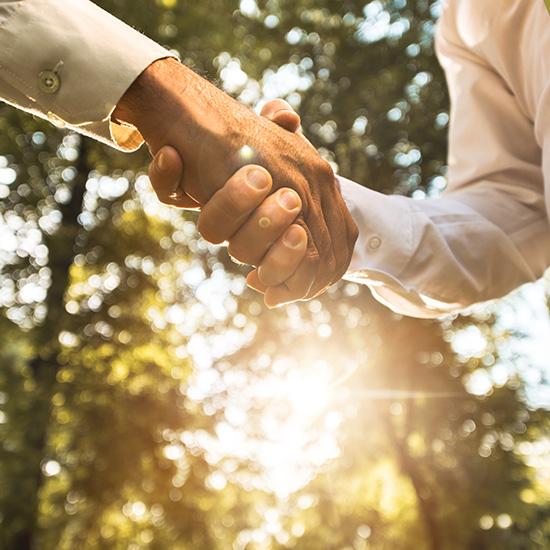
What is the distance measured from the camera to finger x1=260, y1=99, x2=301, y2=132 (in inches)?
65.1

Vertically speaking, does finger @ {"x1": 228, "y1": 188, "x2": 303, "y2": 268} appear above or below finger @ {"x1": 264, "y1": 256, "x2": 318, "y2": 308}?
above

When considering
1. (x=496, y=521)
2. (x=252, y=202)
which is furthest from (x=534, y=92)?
(x=496, y=521)

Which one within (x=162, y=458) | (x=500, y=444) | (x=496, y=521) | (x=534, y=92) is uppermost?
(x=534, y=92)

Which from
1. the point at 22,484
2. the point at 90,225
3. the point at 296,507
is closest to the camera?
the point at 22,484

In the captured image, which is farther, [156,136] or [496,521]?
[496,521]

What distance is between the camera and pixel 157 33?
395 inches

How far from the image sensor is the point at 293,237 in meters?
1.44

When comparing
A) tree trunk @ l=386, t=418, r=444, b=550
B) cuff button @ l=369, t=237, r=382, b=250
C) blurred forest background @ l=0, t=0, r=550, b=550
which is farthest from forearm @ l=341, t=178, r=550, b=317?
tree trunk @ l=386, t=418, r=444, b=550

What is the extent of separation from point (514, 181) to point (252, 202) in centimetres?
136

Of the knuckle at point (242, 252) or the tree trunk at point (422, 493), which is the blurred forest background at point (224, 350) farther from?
the knuckle at point (242, 252)

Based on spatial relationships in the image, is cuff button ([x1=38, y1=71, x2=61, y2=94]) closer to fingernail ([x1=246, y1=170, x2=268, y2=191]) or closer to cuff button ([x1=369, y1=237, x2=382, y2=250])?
fingernail ([x1=246, y1=170, x2=268, y2=191])

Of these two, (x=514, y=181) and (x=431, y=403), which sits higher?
(x=514, y=181)

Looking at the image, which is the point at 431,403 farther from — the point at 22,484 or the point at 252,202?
the point at 252,202

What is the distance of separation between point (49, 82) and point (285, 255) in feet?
2.61
